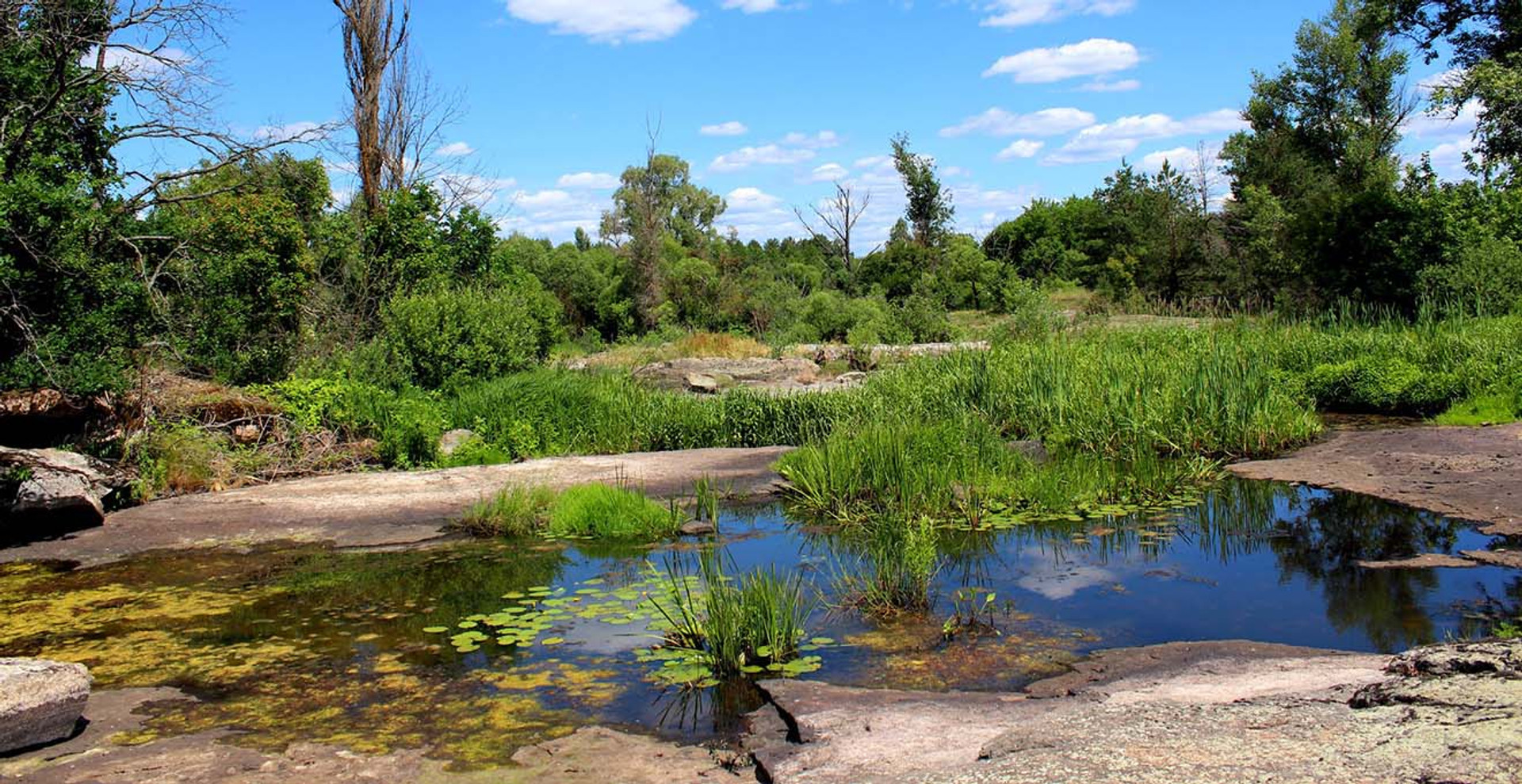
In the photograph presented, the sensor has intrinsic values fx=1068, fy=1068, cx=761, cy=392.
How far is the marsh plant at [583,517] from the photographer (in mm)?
9258

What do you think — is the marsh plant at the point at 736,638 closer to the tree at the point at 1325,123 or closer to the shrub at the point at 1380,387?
the shrub at the point at 1380,387

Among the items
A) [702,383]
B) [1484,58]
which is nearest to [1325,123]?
[1484,58]

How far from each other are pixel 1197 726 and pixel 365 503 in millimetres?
8558

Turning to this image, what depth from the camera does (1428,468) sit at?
33.1 feet

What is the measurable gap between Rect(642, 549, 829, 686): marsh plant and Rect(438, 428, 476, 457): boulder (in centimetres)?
717

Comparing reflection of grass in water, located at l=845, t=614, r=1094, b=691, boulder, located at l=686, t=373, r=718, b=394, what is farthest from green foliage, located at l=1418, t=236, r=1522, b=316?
reflection of grass in water, located at l=845, t=614, r=1094, b=691

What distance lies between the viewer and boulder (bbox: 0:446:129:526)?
9430 mm

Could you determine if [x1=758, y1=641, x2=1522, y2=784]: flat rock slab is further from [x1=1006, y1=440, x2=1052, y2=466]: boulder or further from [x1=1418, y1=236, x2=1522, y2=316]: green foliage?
[x1=1418, y1=236, x2=1522, y2=316]: green foliage

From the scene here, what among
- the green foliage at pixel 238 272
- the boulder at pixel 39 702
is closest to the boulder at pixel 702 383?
the green foliage at pixel 238 272

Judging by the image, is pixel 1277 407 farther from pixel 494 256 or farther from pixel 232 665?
pixel 494 256

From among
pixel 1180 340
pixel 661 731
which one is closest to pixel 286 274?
pixel 661 731

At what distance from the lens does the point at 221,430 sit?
12125 mm

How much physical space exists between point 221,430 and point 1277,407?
12.0 metres

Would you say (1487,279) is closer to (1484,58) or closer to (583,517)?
(1484,58)
